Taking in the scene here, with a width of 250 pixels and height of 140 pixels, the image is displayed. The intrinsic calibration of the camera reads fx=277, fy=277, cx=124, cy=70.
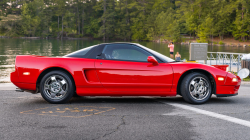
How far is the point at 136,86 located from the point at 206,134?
2167 mm

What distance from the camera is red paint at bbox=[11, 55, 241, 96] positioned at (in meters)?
5.89

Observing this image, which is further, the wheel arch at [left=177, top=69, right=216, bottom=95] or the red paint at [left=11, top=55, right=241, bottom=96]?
the wheel arch at [left=177, top=69, right=216, bottom=95]

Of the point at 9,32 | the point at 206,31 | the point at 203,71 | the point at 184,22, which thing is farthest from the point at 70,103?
the point at 9,32

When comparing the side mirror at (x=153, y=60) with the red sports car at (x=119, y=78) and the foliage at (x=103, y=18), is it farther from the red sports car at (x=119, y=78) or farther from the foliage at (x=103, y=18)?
the foliage at (x=103, y=18)

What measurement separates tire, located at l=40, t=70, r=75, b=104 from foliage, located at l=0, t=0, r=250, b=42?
86619 millimetres

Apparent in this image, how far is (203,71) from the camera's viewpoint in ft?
20.0

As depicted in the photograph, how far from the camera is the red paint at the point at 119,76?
589 cm

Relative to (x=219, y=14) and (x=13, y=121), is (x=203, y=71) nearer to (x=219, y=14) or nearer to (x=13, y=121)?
(x=13, y=121)

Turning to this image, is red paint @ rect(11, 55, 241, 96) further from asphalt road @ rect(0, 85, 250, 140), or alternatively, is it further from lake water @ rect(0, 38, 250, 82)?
lake water @ rect(0, 38, 250, 82)

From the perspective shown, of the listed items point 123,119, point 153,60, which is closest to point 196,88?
point 153,60

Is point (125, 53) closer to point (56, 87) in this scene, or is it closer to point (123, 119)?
point (56, 87)

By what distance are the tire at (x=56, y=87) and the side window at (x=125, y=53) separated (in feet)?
3.27

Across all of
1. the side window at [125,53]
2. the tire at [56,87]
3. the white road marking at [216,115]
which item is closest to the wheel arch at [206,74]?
the white road marking at [216,115]

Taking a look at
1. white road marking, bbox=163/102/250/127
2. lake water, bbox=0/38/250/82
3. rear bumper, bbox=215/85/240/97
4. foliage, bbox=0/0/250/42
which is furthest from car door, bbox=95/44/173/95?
foliage, bbox=0/0/250/42
